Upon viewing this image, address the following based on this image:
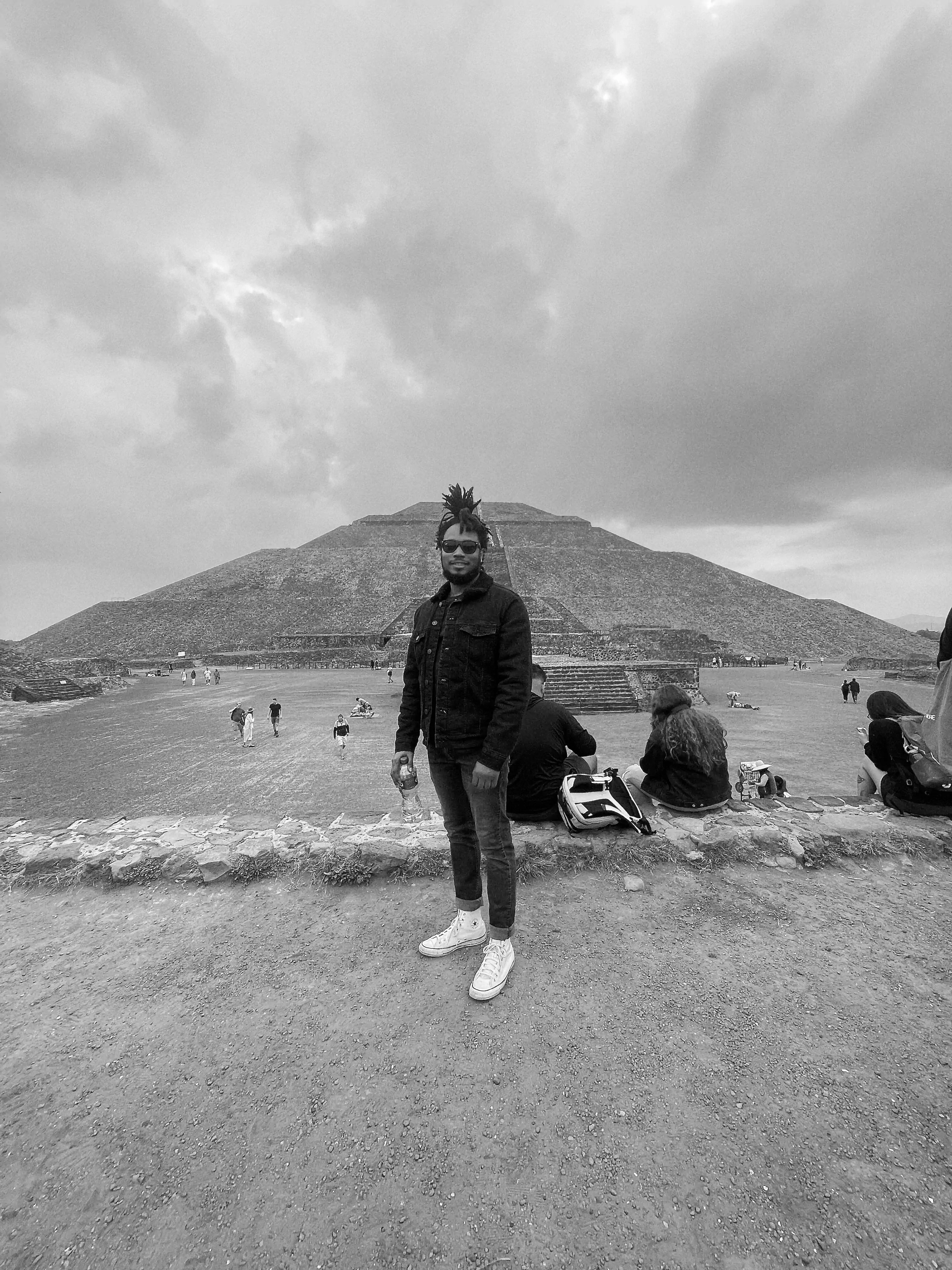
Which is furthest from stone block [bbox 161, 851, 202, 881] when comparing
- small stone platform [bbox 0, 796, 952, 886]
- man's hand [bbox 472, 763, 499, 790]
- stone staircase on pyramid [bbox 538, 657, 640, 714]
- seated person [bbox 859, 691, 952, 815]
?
stone staircase on pyramid [bbox 538, 657, 640, 714]

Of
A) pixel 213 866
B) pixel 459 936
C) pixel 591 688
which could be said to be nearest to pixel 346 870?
pixel 213 866

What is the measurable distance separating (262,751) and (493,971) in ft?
32.8

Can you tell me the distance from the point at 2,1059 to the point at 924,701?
23.3 m

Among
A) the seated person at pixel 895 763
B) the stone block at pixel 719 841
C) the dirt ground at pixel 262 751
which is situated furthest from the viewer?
the dirt ground at pixel 262 751

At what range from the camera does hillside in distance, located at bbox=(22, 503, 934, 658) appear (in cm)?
4972

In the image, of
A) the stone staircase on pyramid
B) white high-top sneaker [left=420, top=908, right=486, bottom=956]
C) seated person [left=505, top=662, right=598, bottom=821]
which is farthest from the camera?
the stone staircase on pyramid

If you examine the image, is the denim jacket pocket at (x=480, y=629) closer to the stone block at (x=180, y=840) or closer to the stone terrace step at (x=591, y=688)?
the stone block at (x=180, y=840)

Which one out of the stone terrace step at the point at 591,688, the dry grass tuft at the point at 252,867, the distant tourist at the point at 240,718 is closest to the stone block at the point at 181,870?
the dry grass tuft at the point at 252,867

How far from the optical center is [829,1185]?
1494mm

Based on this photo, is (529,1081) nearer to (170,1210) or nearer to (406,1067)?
(406,1067)

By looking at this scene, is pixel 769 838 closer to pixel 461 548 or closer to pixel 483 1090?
pixel 483 1090

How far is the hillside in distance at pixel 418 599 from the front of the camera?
49719mm

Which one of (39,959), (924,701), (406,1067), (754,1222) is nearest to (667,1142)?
(754,1222)

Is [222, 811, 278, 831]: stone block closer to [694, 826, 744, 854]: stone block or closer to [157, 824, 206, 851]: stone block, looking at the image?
[157, 824, 206, 851]: stone block
